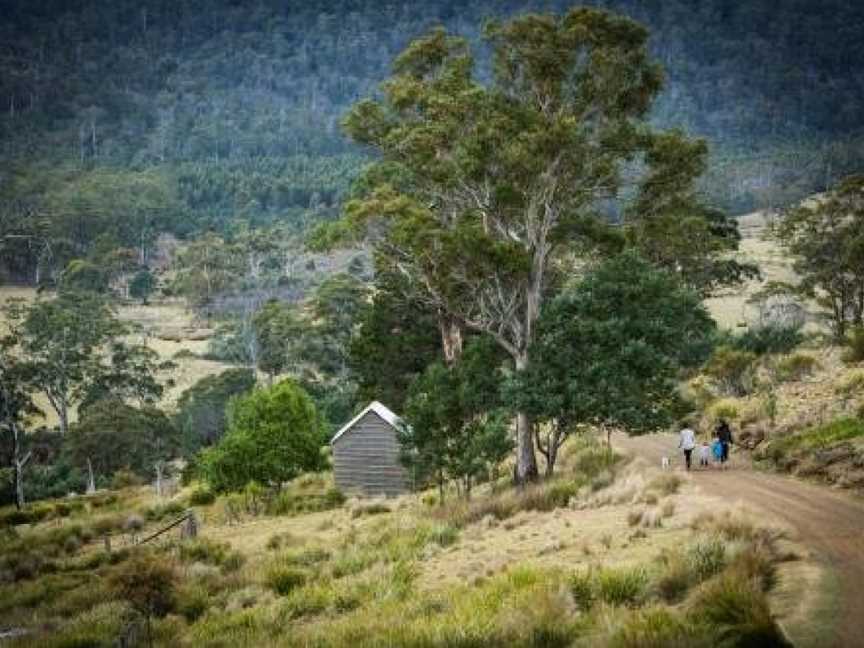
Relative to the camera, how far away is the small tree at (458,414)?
26312 mm

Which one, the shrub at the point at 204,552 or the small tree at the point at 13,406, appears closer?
the shrub at the point at 204,552

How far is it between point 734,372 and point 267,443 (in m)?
18.8

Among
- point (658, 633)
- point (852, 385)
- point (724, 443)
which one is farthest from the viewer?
point (852, 385)

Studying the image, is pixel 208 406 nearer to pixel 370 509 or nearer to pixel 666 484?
pixel 370 509

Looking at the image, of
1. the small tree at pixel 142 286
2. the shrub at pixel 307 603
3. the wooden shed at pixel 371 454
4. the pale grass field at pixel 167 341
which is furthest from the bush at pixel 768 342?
the small tree at pixel 142 286

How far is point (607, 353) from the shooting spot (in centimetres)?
2456

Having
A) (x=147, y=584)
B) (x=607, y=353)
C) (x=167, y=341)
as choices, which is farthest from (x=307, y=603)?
(x=167, y=341)

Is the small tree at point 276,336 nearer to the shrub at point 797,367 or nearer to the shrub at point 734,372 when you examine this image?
the shrub at point 734,372

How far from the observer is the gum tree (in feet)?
82.1

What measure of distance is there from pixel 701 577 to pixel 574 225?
55.3ft

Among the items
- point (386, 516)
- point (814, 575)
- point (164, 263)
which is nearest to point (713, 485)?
point (814, 575)

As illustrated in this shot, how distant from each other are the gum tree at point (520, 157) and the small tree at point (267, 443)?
31.0ft

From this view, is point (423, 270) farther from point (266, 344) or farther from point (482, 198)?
point (266, 344)

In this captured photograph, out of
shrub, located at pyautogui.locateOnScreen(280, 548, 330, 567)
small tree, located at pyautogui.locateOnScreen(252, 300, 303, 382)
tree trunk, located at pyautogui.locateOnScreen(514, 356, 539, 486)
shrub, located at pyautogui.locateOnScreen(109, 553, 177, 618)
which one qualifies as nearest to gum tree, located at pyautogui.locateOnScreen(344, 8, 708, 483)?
tree trunk, located at pyautogui.locateOnScreen(514, 356, 539, 486)
